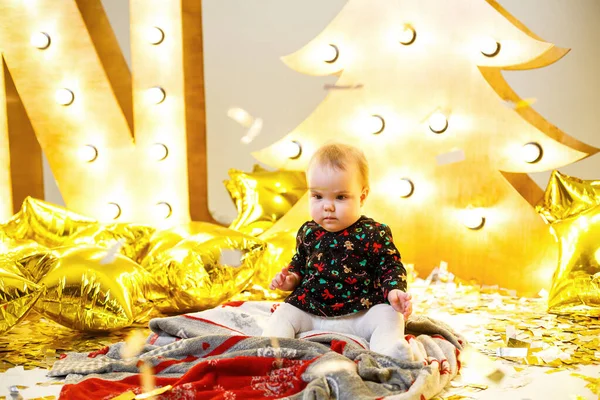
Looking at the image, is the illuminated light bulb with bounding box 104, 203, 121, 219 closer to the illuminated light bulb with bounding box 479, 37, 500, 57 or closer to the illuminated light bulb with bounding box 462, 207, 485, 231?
the illuminated light bulb with bounding box 462, 207, 485, 231

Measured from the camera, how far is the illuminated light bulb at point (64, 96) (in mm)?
2725

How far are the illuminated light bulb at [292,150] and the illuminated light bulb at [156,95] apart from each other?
1.86 feet

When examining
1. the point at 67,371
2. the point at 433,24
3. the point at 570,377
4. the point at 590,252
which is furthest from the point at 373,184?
the point at 67,371

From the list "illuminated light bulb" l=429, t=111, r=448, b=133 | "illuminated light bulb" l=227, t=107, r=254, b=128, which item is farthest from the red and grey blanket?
"illuminated light bulb" l=227, t=107, r=254, b=128

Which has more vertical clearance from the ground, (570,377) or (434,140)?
(434,140)

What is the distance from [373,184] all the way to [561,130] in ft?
2.23

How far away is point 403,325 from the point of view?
1442 mm

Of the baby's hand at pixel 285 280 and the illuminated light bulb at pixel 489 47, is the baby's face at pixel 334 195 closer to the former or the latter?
the baby's hand at pixel 285 280

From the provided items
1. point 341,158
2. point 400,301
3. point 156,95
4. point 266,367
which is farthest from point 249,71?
point 266,367

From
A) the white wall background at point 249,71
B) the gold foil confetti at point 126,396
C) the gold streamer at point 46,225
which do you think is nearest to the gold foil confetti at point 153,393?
the gold foil confetti at point 126,396

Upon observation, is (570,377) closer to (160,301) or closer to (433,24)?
(160,301)

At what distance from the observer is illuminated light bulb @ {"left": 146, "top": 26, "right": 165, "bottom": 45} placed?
2.65m

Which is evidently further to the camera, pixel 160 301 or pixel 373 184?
pixel 373 184

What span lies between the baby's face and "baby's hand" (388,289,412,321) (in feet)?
0.76
